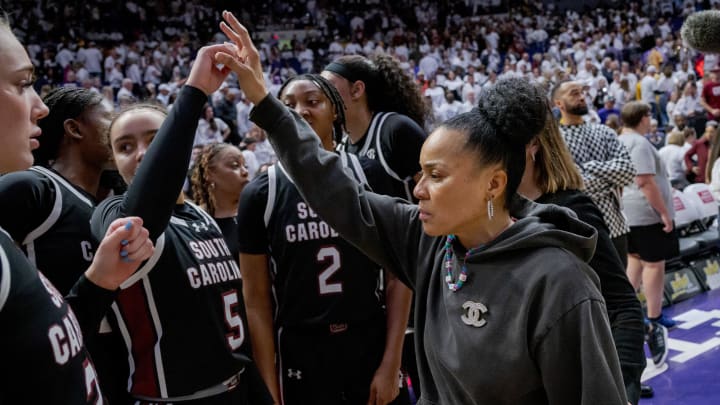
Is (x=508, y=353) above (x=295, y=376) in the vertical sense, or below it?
above

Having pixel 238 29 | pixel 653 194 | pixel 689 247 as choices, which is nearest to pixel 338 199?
pixel 238 29

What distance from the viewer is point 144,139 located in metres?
2.00

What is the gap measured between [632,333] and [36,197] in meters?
1.73

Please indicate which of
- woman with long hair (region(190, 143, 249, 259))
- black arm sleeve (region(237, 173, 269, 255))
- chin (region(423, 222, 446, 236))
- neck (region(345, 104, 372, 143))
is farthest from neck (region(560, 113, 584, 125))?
chin (region(423, 222, 446, 236))

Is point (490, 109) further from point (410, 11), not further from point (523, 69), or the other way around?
point (410, 11)

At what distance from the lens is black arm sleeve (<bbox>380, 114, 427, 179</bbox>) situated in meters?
3.13

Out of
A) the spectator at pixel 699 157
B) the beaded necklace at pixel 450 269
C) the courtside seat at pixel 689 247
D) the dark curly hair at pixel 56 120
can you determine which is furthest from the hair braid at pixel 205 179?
the spectator at pixel 699 157

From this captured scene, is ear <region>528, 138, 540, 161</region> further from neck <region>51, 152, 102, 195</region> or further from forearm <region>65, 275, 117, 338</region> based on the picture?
neck <region>51, 152, 102, 195</region>

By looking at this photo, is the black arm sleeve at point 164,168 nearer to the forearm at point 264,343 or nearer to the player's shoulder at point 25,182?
the player's shoulder at point 25,182

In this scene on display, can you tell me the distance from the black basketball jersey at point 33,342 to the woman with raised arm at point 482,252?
2.38 feet

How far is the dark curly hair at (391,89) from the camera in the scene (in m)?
3.41

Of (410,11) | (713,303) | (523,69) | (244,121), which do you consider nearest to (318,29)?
(410,11)

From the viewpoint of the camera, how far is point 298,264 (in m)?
2.34

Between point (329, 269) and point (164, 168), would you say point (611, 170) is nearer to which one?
point (329, 269)
